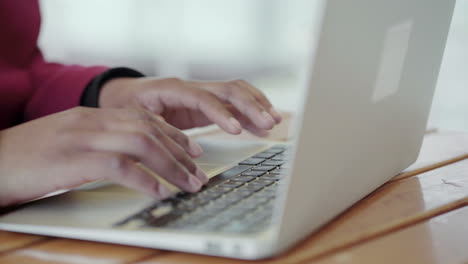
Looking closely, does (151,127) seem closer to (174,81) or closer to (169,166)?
(169,166)

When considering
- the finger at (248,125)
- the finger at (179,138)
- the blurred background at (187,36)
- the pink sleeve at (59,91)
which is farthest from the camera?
the blurred background at (187,36)

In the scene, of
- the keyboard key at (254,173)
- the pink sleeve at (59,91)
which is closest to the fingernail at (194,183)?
the keyboard key at (254,173)

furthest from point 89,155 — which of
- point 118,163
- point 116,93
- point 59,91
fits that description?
point 59,91

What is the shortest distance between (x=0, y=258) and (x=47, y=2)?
15.6ft

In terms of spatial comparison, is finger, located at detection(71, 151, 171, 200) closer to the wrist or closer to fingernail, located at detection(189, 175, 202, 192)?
fingernail, located at detection(189, 175, 202, 192)

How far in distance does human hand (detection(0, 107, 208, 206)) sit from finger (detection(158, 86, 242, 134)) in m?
0.18

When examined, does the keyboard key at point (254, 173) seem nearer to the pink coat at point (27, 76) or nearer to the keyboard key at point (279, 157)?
the keyboard key at point (279, 157)

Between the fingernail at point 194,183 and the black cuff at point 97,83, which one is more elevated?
the fingernail at point 194,183

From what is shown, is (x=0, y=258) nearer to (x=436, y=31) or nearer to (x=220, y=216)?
(x=220, y=216)

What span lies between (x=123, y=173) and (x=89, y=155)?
42 mm

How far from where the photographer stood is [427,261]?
1.34 ft

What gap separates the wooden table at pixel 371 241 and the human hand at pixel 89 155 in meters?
0.06

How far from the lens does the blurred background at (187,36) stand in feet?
15.0

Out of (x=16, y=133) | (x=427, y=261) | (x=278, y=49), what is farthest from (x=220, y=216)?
(x=278, y=49)
